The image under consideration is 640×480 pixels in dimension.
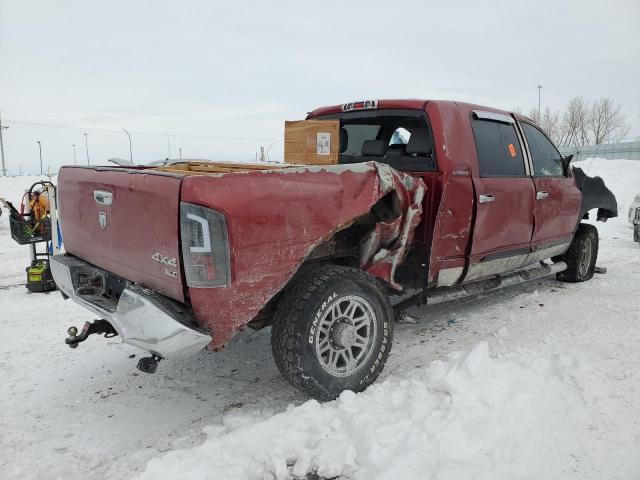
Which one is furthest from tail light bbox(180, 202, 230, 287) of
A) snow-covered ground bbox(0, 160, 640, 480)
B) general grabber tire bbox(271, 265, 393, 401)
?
snow-covered ground bbox(0, 160, 640, 480)

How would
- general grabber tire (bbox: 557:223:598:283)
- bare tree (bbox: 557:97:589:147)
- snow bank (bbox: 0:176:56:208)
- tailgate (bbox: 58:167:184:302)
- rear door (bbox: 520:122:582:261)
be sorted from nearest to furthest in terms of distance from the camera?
tailgate (bbox: 58:167:184:302) → rear door (bbox: 520:122:582:261) → general grabber tire (bbox: 557:223:598:283) → snow bank (bbox: 0:176:56:208) → bare tree (bbox: 557:97:589:147)

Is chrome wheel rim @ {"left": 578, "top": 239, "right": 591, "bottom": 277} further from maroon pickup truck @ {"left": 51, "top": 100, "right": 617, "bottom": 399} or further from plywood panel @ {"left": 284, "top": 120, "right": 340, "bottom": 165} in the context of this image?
plywood panel @ {"left": 284, "top": 120, "right": 340, "bottom": 165}

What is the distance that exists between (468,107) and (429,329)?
77.0 inches

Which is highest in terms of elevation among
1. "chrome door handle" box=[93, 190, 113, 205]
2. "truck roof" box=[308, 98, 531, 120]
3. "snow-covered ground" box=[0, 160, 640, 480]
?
"truck roof" box=[308, 98, 531, 120]

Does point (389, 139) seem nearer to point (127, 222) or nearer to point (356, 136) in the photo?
point (356, 136)

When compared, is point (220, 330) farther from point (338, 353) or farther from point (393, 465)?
point (393, 465)

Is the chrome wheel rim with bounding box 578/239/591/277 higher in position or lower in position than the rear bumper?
lower

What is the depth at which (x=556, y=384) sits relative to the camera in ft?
10.1

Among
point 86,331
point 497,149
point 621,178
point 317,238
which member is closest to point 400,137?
point 497,149

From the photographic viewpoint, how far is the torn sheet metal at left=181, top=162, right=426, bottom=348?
251 centimetres

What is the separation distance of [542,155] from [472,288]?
168cm

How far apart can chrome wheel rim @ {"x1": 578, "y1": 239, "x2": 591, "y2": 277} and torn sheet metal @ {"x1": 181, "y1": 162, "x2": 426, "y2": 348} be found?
13.0 ft

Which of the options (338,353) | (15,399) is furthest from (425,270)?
(15,399)

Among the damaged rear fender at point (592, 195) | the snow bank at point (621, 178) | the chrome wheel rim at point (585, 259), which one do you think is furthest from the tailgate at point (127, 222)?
the snow bank at point (621, 178)
